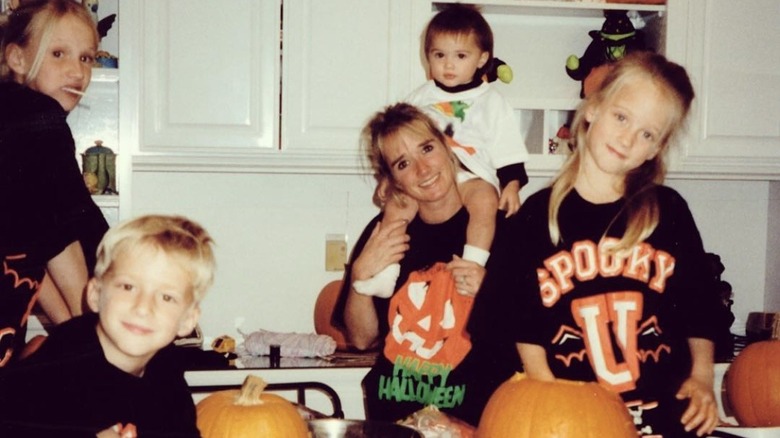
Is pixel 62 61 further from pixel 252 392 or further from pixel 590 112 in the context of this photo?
pixel 590 112

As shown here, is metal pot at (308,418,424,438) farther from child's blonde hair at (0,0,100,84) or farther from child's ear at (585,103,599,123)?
child's blonde hair at (0,0,100,84)

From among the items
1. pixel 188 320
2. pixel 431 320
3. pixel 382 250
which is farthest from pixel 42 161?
pixel 431 320

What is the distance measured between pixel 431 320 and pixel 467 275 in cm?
12

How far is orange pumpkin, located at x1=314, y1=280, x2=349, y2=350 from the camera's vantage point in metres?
2.77

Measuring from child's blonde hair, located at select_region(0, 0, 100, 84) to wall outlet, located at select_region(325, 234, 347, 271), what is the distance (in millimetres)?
1276

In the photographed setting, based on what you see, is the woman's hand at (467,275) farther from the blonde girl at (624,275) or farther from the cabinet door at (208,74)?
the cabinet door at (208,74)

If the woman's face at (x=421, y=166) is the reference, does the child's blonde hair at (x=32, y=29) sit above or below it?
above

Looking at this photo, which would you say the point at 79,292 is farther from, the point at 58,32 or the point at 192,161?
the point at 192,161

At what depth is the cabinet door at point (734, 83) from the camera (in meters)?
2.72

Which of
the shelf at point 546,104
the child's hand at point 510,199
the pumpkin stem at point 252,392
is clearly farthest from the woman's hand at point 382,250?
the shelf at point 546,104

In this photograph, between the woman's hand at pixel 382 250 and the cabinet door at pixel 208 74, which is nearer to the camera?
the woman's hand at pixel 382 250

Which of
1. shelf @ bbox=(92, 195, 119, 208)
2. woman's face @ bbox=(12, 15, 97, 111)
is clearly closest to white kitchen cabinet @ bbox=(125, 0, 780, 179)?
shelf @ bbox=(92, 195, 119, 208)

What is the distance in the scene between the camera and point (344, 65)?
102 inches

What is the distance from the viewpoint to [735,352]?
9.12ft
